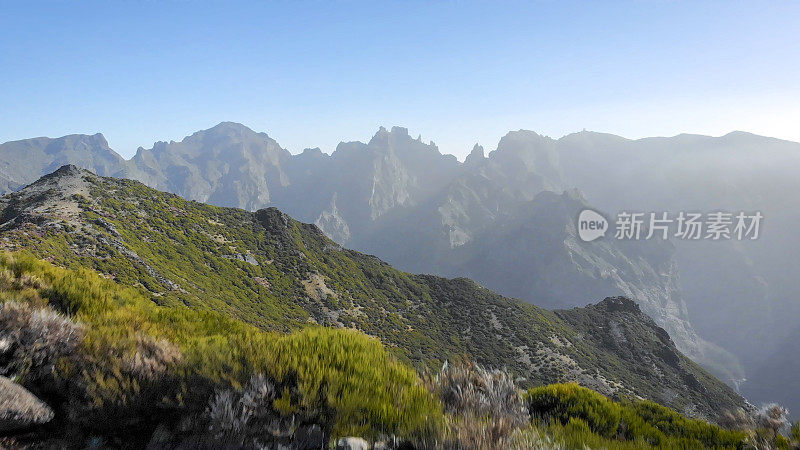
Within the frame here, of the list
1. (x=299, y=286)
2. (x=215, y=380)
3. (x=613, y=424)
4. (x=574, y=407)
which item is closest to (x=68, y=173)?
(x=299, y=286)

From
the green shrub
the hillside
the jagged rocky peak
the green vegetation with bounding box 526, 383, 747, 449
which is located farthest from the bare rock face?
the jagged rocky peak

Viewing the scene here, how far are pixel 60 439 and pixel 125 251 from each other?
1517 inches

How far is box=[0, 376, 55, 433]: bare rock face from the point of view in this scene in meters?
3.50

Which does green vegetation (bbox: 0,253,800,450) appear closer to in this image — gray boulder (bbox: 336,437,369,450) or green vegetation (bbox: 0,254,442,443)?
green vegetation (bbox: 0,254,442,443)

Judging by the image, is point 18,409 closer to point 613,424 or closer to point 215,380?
A: point 215,380

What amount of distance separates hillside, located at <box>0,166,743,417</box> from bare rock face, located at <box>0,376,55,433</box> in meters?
26.8

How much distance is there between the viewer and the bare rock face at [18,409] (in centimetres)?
350

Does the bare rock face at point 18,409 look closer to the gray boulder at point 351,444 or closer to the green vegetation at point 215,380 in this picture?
the green vegetation at point 215,380

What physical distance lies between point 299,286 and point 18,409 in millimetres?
50131

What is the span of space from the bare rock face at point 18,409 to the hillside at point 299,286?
2682 centimetres

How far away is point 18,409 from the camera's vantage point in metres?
3.60

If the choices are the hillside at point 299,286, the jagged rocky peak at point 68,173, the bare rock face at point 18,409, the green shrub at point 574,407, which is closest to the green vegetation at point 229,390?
the bare rock face at point 18,409

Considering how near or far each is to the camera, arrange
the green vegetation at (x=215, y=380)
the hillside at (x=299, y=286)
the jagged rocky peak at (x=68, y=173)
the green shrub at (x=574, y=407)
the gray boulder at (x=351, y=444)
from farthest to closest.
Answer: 1. the jagged rocky peak at (x=68, y=173)
2. the hillside at (x=299, y=286)
3. the green shrub at (x=574, y=407)
4. the green vegetation at (x=215, y=380)
5. the gray boulder at (x=351, y=444)

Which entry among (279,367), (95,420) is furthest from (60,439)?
(279,367)
